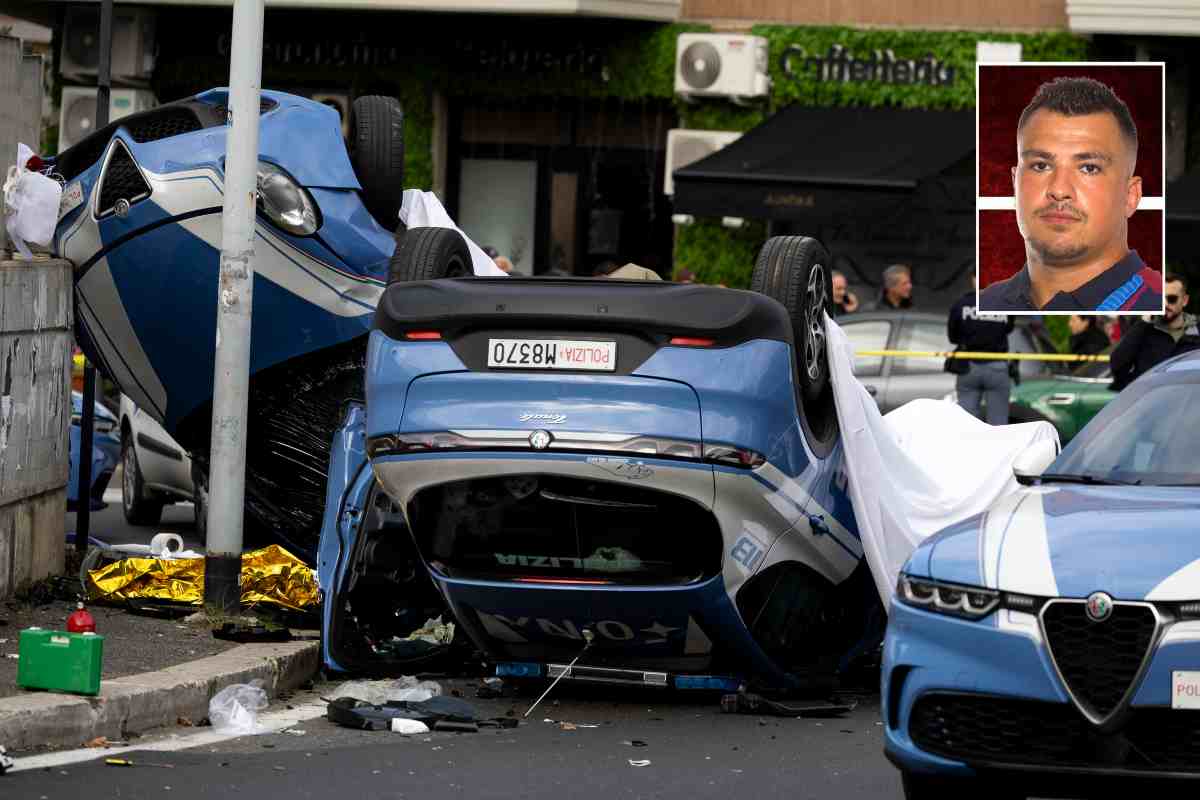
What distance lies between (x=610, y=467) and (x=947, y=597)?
82.5 inches

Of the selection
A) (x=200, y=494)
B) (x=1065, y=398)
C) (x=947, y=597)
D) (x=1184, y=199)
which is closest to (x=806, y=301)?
(x=947, y=597)

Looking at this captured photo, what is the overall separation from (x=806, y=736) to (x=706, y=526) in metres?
0.83

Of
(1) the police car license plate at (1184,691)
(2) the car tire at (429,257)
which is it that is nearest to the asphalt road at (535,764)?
(1) the police car license plate at (1184,691)

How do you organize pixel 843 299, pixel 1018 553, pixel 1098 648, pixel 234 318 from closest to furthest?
pixel 1098 648 → pixel 1018 553 → pixel 234 318 → pixel 843 299

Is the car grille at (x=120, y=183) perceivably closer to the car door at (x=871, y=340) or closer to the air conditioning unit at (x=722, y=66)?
the car door at (x=871, y=340)

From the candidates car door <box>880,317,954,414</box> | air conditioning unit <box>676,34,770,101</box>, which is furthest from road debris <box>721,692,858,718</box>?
air conditioning unit <box>676,34,770,101</box>

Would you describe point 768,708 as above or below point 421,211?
below

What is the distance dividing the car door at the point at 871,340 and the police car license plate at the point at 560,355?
12.1 metres

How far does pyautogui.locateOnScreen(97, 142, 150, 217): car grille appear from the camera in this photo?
36.1 feet

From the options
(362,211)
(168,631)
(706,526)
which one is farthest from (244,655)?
(362,211)

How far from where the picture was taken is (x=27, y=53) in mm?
A: 11031

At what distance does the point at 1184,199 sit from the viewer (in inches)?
952

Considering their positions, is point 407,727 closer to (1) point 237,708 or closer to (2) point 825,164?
(1) point 237,708

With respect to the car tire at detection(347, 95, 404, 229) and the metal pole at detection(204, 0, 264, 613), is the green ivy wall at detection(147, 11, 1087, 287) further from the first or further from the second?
the metal pole at detection(204, 0, 264, 613)
